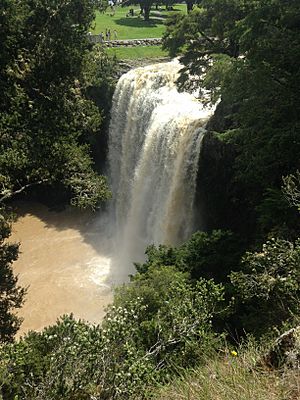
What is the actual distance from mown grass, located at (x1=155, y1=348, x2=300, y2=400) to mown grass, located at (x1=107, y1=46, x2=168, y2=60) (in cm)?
2789

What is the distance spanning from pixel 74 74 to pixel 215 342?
1176 cm

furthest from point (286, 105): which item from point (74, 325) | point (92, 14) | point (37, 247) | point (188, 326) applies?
point (37, 247)

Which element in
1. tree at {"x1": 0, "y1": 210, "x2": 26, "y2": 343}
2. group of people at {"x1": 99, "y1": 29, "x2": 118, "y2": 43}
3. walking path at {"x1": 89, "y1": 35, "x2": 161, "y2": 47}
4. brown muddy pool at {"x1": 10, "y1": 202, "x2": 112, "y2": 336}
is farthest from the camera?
group of people at {"x1": 99, "y1": 29, "x2": 118, "y2": 43}

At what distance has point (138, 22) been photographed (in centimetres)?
4553

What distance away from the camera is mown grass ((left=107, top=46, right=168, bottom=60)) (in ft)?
104

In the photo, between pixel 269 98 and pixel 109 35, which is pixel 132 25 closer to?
pixel 109 35

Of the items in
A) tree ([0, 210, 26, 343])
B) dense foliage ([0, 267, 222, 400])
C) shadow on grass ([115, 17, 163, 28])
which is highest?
shadow on grass ([115, 17, 163, 28])

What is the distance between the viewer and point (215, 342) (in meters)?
8.80

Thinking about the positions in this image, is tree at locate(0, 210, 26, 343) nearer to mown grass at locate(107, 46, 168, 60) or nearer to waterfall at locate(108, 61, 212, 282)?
waterfall at locate(108, 61, 212, 282)

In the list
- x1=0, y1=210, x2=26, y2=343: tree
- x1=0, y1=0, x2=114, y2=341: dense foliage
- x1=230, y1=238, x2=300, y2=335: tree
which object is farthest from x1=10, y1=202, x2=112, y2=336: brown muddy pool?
x1=230, y1=238, x2=300, y2=335: tree

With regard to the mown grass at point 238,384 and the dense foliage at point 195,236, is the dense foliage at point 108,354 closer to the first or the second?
the dense foliage at point 195,236

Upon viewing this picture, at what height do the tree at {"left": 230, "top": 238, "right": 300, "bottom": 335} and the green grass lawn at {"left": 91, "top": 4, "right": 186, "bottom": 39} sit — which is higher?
the green grass lawn at {"left": 91, "top": 4, "right": 186, "bottom": 39}

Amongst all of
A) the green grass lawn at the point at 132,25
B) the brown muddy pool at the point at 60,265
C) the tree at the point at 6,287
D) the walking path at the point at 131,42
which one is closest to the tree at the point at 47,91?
the tree at the point at 6,287

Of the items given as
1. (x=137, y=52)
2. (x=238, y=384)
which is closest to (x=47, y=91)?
(x=238, y=384)
